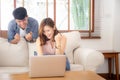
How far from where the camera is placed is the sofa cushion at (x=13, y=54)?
3.29 metres

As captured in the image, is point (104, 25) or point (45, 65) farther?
point (104, 25)

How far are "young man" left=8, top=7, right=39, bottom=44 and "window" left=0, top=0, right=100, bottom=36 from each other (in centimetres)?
78

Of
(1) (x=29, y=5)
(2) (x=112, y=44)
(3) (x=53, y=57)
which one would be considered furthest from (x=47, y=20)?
(2) (x=112, y=44)

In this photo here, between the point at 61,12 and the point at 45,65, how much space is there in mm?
2390

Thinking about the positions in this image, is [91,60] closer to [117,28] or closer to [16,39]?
[16,39]

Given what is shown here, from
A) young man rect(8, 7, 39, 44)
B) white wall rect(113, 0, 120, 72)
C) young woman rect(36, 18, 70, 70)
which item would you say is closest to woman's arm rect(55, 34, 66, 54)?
young woman rect(36, 18, 70, 70)

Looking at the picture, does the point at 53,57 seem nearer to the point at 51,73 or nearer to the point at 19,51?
the point at 51,73

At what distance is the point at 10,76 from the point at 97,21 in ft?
8.42

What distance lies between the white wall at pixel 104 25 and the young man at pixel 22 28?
1245mm

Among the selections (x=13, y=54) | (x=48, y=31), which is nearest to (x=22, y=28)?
(x=13, y=54)

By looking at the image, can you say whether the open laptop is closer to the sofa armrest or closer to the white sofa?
the white sofa

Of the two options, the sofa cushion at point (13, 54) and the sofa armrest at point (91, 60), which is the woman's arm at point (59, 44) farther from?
the sofa cushion at point (13, 54)

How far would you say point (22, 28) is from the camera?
342cm

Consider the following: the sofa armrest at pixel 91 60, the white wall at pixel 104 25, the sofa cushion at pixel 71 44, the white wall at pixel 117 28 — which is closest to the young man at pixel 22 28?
the sofa cushion at pixel 71 44
